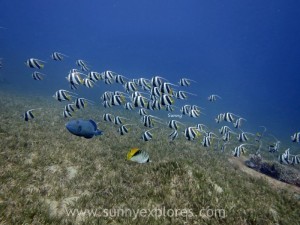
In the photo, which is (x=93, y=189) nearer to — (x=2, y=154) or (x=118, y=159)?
(x=118, y=159)

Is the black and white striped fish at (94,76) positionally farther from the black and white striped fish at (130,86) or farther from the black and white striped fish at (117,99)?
the black and white striped fish at (117,99)

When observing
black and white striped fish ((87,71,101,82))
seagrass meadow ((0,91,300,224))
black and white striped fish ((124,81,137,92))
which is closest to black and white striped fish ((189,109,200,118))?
black and white striped fish ((124,81,137,92))

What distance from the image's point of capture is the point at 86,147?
10.4 metres

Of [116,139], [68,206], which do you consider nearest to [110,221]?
[68,206]

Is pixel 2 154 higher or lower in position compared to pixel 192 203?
higher

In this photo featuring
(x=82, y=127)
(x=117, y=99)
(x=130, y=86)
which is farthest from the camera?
(x=130, y=86)

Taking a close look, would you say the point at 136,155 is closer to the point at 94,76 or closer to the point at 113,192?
the point at 113,192

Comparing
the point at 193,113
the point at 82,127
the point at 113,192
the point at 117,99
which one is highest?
the point at 193,113

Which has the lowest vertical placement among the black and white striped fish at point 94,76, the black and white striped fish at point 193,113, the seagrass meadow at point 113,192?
the seagrass meadow at point 113,192

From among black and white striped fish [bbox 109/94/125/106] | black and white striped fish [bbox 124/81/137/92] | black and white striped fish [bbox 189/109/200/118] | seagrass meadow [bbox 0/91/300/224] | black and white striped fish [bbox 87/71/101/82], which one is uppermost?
black and white striped fish [bbox 87/71/101/82]

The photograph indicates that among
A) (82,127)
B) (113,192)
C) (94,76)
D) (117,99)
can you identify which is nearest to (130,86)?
(117,99)

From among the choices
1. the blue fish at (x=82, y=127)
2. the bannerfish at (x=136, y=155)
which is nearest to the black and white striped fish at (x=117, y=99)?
the bannerfish at (x=136, y=155)

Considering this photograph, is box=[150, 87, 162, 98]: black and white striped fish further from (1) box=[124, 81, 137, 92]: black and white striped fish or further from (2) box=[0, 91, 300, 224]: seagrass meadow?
(2) box=[0, 91, 300, 224]: seagrass meadow

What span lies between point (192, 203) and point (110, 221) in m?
2.02
